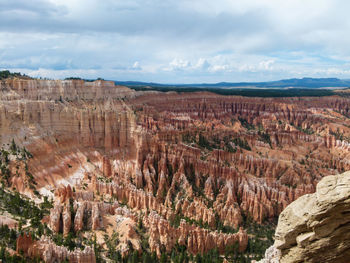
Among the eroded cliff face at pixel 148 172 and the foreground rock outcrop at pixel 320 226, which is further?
the eroded cliff face at pixel 148 172

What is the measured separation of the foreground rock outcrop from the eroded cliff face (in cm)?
2194

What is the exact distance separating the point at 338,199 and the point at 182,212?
105ft

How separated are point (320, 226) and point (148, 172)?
37.3 m

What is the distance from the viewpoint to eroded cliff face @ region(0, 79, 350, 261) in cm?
3122

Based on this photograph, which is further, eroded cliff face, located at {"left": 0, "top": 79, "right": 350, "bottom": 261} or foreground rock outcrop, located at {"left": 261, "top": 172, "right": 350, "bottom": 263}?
eroded cliff face, located at {"left": 0, "top": 79, "right": 350, "bottom": 261}

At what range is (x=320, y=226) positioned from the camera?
8031mm

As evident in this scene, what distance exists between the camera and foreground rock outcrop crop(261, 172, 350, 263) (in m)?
7.62

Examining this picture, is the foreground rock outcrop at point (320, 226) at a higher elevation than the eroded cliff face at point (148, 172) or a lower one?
higher

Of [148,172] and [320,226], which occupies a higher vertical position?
[320,226]

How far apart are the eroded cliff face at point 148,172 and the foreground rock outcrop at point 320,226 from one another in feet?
72.0

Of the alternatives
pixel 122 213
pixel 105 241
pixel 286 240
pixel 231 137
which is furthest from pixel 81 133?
pixel 286 240

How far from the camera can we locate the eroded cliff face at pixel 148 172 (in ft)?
102

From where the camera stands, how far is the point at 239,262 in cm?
2917

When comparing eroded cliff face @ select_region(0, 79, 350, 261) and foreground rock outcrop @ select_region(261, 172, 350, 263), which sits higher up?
foreground rock outcrop @ select_region(261, 172, 350, 263)
